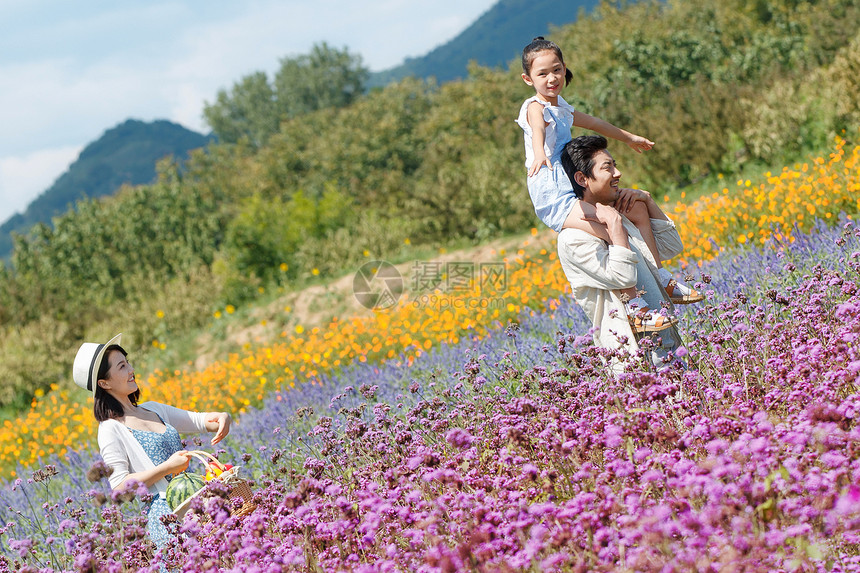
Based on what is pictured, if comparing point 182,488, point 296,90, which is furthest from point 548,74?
point 296,90

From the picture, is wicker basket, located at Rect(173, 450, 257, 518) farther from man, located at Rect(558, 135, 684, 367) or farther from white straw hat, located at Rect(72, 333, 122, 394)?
→ man, located at Rect(558, 135, 684, 367)

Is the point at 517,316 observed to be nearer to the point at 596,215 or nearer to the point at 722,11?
the point at 596,215

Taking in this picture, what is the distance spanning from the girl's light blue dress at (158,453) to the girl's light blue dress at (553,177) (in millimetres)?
2226

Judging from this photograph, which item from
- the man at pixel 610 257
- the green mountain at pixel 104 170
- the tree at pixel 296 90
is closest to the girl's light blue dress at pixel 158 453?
the man at pixel 610 257

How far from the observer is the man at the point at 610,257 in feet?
10.6

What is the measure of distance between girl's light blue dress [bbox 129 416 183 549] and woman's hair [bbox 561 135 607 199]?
2.45 metres

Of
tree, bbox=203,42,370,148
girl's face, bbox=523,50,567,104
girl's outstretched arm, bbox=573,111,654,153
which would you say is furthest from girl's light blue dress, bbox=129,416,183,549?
tree, bbox=203,42,370,148

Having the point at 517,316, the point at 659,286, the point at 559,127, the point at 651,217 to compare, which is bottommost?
the point at 517,316

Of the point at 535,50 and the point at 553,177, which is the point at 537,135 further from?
the point at 535,50

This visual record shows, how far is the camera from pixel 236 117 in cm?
8019

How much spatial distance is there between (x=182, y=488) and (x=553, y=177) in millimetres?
2244

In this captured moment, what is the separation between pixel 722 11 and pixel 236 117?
63.4 metres

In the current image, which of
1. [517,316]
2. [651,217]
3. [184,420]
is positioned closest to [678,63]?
[517,316]

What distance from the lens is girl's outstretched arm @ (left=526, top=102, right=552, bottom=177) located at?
345cm
